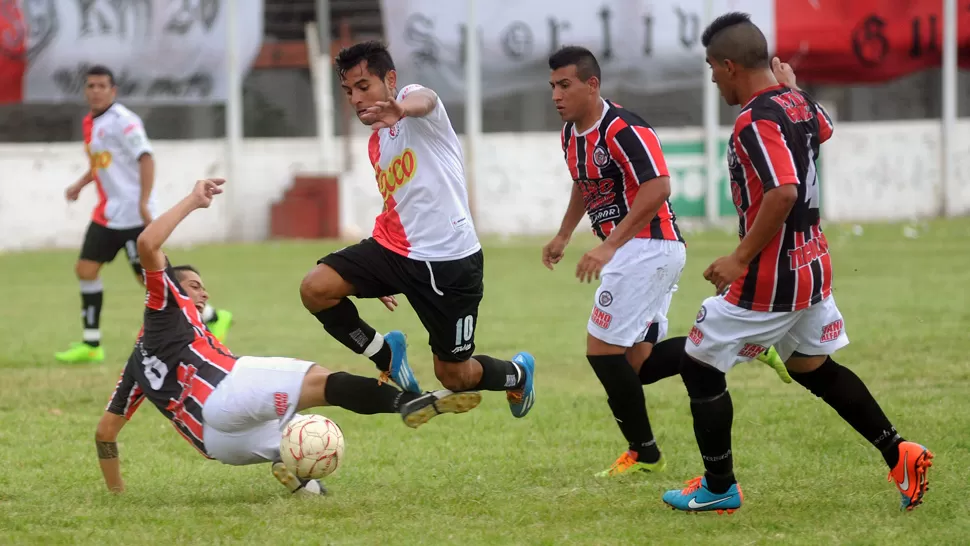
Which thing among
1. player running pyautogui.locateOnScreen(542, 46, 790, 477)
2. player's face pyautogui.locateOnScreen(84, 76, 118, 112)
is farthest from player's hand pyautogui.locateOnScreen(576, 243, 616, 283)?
player's face pyautogui.locateOnScreen(84, 76, 118, 112)

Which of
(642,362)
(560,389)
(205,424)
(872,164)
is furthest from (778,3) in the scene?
(205,424)

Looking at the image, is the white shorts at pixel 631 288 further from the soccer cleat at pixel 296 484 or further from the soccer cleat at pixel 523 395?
the soccer cleat at pixel 296 484

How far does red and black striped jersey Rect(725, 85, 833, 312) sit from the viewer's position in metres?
4.82

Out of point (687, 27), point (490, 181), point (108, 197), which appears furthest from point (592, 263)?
point (687, 27)

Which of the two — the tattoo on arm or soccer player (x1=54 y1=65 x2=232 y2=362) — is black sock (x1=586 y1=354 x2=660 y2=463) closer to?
the tattoo on arm

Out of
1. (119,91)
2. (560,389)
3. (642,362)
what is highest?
(119,91)

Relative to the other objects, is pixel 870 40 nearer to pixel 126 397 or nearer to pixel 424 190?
pixel 424 190

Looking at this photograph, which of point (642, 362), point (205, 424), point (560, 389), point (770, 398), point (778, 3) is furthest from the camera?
point (778, 3)

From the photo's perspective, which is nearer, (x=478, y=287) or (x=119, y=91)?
(x=478, y=287)

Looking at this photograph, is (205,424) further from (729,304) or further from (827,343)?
(827,343)

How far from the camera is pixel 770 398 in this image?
8023 millimetres

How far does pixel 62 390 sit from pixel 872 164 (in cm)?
1910

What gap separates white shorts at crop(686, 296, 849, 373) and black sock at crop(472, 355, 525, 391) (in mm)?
1366

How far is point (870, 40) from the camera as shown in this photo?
2416 centimetres
